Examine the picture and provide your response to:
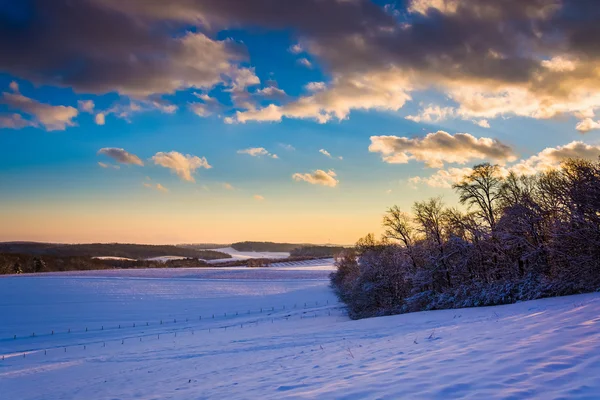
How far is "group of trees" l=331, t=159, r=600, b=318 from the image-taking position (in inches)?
963

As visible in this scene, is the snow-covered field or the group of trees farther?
the group of trees

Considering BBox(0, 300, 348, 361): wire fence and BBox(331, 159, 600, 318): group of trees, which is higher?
BBox(331, 159, 600, 318): group of trees

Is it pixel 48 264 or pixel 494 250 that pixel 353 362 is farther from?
pixel 48 264

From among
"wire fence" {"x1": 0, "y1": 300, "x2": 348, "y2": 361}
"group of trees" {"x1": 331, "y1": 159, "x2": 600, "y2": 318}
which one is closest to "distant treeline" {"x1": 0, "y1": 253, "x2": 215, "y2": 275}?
"wire fence" {"x1": 0, "y1": 300, "x2": 348, "y2": 361}

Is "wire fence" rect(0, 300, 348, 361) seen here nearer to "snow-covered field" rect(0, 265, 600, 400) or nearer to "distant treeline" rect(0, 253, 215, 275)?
"snow-covered field" rect(0, 265, 600, 400)

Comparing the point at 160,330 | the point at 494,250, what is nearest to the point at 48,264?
the point at 160,330

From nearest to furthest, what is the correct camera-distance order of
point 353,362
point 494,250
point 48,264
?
1. point 353,362
2. point 494,250
3. point 48,264

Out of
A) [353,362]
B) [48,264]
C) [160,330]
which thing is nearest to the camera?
[353,362]

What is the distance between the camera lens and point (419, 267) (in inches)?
1586

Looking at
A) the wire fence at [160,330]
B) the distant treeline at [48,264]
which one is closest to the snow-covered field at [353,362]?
the wire fence at [160,330]

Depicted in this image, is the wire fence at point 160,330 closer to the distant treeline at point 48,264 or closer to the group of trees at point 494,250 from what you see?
the group of trees at point 494,250

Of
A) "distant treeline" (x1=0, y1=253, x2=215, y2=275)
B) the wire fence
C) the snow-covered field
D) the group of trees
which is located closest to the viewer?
the snow-covered field

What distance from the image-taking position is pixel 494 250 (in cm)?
3438

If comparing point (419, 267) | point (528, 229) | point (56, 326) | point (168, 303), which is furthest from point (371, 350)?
point (168, 303)
